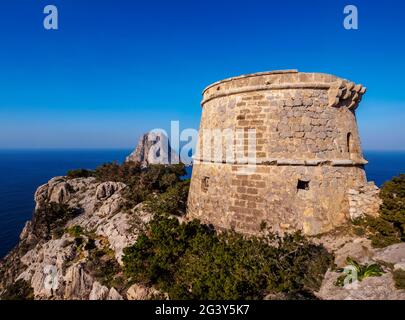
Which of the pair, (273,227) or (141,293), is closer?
(141,293)

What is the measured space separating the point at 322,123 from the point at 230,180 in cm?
416

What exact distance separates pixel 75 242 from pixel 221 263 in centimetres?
907

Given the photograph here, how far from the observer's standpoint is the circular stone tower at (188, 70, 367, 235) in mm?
8711

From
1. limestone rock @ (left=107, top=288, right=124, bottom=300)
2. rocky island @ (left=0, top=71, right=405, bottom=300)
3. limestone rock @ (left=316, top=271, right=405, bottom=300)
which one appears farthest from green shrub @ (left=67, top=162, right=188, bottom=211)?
limestone rock @ (left=316, top=271, right=405, bottom=300)

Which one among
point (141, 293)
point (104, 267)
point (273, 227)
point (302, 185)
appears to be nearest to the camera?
point (141, 293)

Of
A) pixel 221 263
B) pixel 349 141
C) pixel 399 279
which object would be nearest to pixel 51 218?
pixel 221 263

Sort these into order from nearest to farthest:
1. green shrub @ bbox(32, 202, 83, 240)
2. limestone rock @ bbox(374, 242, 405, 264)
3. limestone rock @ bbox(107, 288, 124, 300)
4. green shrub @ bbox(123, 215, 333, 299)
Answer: limestone rock @ bbox(374, 242, 405, 264) → green shrub @ bbox(123, 215, 333, 299) → limestone rock @ bbox(107, 288, 124, 300) → green shrub @ bbox(32, 202, 83, 240)

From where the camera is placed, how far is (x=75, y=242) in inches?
500

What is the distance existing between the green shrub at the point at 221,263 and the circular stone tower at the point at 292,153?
860 mm

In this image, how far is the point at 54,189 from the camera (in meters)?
20.1

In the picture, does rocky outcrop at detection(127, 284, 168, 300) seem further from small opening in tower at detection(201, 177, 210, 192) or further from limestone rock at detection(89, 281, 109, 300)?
small opening in tower at detection(201, 177, 210, 192)

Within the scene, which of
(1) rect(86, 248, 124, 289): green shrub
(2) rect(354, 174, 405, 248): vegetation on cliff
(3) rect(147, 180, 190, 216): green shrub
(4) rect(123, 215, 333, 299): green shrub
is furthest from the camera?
(3) rect(147, 180, 190, 216): green shrub

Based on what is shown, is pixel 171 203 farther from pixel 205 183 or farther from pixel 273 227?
pixel 273 227

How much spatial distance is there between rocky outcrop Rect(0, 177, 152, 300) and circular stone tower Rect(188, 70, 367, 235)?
18.0ft
